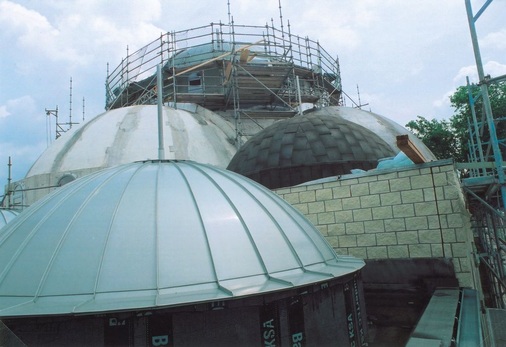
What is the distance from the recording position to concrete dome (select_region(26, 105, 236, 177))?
17.2m

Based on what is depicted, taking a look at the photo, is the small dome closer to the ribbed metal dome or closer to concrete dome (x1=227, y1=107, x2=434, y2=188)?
concrete dome (x1=227, y1=107, x2=434, y2=188)

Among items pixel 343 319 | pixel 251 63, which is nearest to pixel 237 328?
pixel 343 319

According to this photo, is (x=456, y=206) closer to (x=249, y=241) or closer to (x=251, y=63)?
(x=249, y=241)

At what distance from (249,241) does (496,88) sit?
1115 inches

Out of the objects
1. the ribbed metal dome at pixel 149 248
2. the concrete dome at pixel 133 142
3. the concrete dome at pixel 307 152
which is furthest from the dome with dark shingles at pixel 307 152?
the ribbed metal dome at pixel 149 248

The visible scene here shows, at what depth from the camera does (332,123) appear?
1273 centimetres

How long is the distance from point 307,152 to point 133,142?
1043 cm

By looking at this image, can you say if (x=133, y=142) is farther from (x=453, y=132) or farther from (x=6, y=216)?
(x=453, y=132)

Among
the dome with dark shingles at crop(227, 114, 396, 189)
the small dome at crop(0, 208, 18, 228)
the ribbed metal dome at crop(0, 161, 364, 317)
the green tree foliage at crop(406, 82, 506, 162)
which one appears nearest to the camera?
the ribbed metal dome at crop(0, 161, 364, 317)

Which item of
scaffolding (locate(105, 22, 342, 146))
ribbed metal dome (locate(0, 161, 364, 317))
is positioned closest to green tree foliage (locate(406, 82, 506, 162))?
scaffolding (locate(105, 22, 342, 146))

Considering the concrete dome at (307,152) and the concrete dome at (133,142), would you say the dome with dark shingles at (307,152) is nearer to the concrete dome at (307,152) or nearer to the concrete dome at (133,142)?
the concrete dome at (307,152)

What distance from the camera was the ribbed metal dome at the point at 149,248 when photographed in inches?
144

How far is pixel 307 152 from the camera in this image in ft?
37.6

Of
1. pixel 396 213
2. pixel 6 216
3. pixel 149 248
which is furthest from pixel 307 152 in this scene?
pixel 6 216
